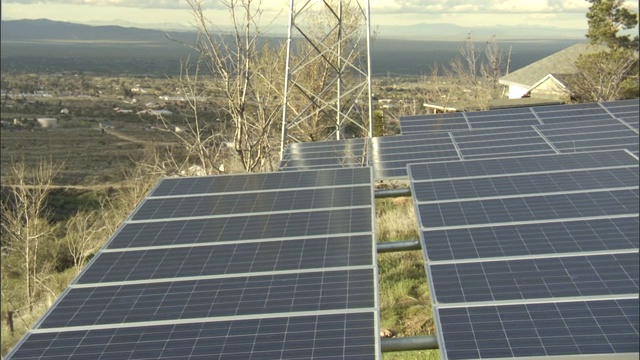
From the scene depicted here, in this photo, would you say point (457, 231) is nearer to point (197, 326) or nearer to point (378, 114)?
point (197, 326)

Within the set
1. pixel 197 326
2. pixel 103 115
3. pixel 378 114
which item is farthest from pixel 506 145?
pixel 103 115

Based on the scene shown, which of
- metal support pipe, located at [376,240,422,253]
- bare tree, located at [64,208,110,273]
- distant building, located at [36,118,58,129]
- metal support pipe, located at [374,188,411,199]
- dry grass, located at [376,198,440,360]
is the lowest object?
distant building, located at [36,118,58,129]

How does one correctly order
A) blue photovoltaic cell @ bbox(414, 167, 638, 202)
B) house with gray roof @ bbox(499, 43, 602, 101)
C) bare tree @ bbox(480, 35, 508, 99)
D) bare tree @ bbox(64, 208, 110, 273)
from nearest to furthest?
blue photovoltaic cell @ bbox(414, 167, 638, 202) < bare tree @ bbox(64, 208, 110, 273) < house with gray roof @ bbox(499, 43, 602, 101) < bare tree @ bbox(480, 35, 508, 99)

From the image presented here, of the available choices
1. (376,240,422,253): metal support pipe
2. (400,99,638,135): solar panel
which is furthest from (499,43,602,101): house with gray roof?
(376,240,422,253): metal support pipe

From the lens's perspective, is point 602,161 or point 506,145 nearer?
point 602,161

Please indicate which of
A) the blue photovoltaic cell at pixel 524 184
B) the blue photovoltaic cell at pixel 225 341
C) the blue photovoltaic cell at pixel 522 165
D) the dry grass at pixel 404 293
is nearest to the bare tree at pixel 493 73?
the dry grass at pixel 404 293

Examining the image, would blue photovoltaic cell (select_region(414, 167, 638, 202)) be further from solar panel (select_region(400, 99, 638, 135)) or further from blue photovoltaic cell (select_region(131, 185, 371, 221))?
solar panel (select_region(400, 99, 638, 135))

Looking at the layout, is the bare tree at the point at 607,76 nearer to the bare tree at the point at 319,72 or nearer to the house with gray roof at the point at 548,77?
the house with gray roof at the point at 548,77
